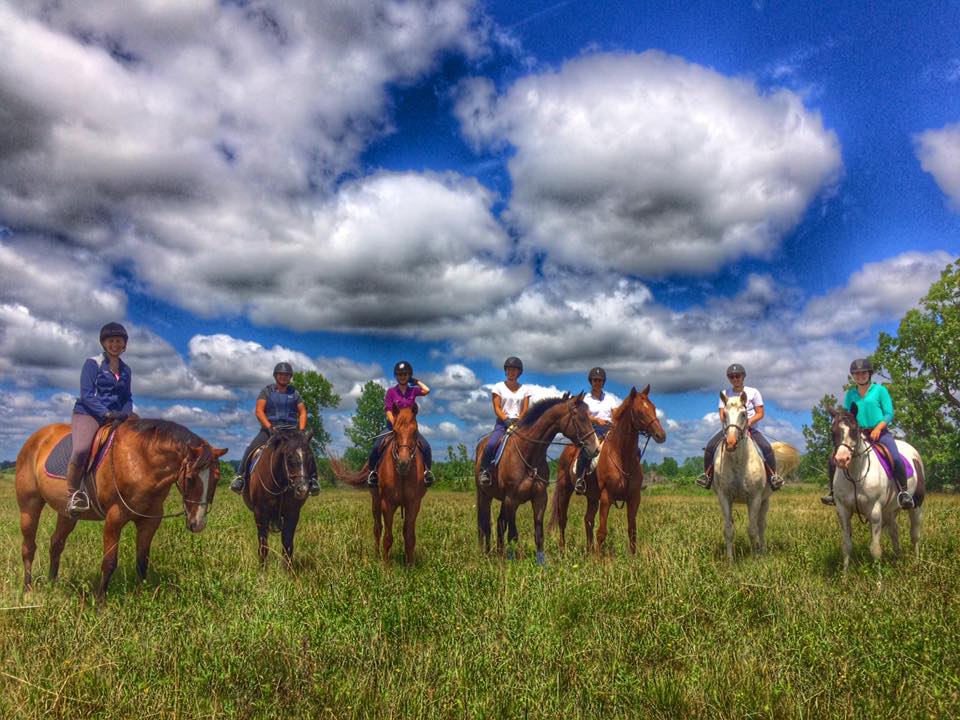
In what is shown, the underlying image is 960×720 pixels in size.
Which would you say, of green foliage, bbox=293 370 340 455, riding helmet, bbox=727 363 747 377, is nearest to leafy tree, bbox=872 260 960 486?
riding helmet, bbox=727 363 747 377

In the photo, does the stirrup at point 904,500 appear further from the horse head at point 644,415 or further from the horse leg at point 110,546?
the horse leg at point 110,546

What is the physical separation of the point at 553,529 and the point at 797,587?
6220 mm

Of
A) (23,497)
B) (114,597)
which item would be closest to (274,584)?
(114,597)

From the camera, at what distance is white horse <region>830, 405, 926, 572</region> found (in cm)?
883

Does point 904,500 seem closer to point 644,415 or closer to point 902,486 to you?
point 902,486

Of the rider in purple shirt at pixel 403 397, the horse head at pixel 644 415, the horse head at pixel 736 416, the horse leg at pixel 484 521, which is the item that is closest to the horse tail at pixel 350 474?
the rider in purple shirt at pixel 403 397

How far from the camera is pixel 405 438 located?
9031mm

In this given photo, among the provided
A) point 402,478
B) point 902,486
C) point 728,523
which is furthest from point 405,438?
point 902,486

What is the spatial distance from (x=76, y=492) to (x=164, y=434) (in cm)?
139

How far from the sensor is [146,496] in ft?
25.0

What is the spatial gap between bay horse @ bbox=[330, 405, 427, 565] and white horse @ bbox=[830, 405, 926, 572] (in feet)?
21.1

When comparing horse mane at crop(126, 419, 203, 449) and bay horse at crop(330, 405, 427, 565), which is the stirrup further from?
horse mane at crop(126, 419, 203, 449)

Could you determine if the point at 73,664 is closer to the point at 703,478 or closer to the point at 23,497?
the point at 23,497

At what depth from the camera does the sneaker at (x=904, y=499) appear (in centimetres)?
920
